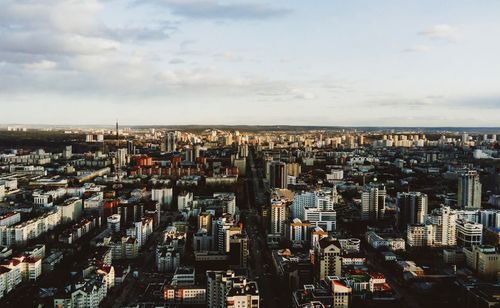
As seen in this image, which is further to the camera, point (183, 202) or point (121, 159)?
point (121, 159)

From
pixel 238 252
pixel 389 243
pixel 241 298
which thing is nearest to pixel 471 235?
pixel 389 243

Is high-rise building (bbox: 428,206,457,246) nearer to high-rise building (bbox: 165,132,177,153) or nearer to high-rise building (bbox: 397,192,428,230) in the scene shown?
high-rise building (bbox: 397,192,428,230)

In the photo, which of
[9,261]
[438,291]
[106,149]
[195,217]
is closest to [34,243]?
[9,261]

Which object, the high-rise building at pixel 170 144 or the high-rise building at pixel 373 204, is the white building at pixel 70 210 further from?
the high-rise building at pixel 170 144

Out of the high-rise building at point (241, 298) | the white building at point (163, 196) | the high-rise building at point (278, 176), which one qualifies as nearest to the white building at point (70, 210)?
the white building at point (163, 196)

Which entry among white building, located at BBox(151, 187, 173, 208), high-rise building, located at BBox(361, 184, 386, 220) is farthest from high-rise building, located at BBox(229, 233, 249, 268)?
white building, located at BBox(151, 187, 173, 208)

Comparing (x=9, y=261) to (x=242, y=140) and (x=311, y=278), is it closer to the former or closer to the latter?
(x=311, y=278)

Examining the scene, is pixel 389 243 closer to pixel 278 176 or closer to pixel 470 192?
pixel 470 192
